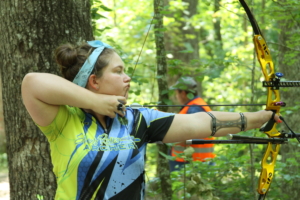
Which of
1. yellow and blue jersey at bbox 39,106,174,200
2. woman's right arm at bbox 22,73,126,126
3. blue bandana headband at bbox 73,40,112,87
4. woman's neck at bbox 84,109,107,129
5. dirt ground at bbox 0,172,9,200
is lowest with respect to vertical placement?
dirt ground at bbox 0,172,9,200

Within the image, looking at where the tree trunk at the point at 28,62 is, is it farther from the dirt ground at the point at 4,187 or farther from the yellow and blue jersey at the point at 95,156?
the dirt ground at the point at 4,187

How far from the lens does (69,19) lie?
237cm

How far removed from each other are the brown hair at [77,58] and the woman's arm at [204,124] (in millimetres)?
435

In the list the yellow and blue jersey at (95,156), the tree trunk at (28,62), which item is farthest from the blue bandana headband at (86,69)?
the tree trunk at (28,62)

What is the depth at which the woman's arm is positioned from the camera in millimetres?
1717

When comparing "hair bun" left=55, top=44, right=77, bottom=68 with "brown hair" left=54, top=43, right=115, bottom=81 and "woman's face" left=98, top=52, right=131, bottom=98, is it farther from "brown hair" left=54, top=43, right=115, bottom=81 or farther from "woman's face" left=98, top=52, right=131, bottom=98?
"woman's face" left=98, top=52, right=131, bottom=98

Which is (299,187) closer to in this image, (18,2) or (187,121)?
(187,121)

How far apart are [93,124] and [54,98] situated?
0.68 ft

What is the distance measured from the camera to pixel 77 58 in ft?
5.33

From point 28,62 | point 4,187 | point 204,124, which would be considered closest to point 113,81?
point 204,124

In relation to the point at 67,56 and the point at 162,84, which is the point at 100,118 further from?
the point at 162,84

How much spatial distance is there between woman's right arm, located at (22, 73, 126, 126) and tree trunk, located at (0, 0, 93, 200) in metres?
0.87

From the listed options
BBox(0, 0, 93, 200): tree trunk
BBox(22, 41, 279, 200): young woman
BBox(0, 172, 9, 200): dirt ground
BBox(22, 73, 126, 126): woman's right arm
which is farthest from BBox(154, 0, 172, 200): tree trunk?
BBox(0, 172, 9, 200): dirt ground

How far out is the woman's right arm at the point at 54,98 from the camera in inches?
58.2
